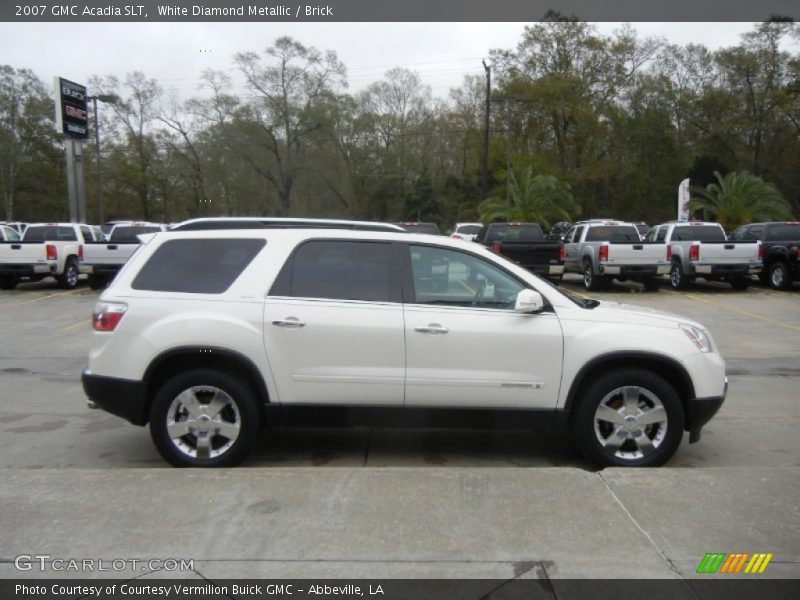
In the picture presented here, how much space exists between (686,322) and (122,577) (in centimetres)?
414

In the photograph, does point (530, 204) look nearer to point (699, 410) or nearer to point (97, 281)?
point (97, 281)

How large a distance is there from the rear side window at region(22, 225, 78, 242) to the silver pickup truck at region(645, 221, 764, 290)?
1717cm

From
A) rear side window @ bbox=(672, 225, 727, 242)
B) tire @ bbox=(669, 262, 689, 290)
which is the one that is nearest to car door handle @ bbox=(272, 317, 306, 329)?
tire @ bbox=(669, 262, 689, 290)

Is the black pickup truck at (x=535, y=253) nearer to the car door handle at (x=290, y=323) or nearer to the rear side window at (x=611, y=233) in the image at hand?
the rear side window at (x=611, y=233)

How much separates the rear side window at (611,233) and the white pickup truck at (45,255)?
14.4 meters

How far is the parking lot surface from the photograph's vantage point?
11.2 ft

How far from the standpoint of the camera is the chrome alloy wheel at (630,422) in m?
4.86

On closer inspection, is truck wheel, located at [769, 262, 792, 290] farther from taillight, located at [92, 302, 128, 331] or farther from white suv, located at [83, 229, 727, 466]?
taillight, located at [92, 302, 128, 331]

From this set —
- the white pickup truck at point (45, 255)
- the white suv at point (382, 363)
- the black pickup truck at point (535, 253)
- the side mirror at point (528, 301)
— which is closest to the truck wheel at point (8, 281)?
the white pickup truck at point (45, 255)

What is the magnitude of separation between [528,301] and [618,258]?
13.8m

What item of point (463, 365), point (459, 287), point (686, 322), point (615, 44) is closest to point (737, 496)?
point (686, 322)

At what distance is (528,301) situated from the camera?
4.71 m

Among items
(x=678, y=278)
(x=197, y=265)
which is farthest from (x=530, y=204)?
(x=197, y=265)

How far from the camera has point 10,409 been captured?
6.82 metres
